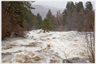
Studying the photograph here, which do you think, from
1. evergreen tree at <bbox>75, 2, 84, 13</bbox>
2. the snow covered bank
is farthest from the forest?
evergreen tree at <bbox>75, 2, 84, 13</bbox>

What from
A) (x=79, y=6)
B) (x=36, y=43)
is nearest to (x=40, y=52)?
(x=36, y=43)

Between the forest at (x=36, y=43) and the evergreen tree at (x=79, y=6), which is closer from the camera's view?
the forest at (x=36, y=43)

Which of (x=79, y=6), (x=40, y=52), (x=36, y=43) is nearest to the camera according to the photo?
(x=40, y=52)

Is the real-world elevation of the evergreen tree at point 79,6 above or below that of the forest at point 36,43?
above

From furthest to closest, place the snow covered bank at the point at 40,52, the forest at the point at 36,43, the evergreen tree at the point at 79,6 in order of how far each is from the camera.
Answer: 1. the evergreen tree at the point at 79,6
2. the snow covered bank at the point at 40,52
3. the forest at the point at 36,43

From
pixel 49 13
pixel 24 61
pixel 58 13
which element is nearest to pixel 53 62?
pixel 24 61

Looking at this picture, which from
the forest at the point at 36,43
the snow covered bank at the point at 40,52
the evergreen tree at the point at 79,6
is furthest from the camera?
the evergreen tree at the point at 79,6

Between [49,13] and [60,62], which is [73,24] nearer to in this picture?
[49,13]

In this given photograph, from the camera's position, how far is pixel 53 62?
13.2ft

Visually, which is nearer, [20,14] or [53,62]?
[53,62]

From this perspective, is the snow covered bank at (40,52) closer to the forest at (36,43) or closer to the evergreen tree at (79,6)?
the forest at (36,43)

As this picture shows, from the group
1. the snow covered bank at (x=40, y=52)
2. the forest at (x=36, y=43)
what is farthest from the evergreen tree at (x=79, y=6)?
the snow covered bank at (x=40, y=52)

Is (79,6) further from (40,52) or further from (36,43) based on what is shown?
(40,52)

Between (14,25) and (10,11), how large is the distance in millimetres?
1332
